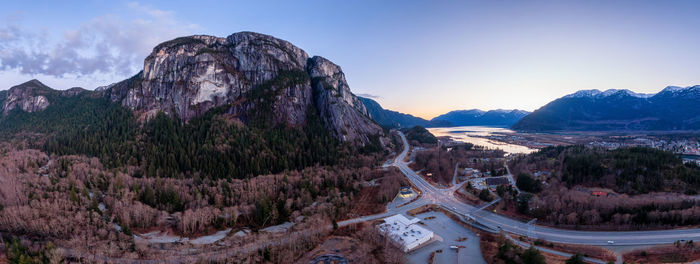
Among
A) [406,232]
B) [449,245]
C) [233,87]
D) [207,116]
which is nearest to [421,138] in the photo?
[233,87]

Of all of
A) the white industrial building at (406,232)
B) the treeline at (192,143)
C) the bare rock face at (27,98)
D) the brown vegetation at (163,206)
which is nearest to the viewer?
the white industrial building at (406,232)

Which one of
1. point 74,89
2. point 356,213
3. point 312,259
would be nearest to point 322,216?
point 356,213

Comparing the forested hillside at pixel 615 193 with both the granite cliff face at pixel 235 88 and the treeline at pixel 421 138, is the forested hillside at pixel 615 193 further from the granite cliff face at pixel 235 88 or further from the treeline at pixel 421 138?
the treeline at pixel 421 138

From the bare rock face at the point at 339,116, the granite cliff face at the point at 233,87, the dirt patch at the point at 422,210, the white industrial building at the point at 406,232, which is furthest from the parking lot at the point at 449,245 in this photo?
the granite cliff face at the point at 233,87

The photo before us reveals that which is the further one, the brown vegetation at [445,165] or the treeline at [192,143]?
the brown vegetation at [445,165]

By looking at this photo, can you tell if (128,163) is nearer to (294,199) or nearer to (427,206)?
(294,199)

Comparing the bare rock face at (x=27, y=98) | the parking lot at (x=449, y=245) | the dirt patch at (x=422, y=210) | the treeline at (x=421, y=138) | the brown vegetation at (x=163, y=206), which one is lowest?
the parking lot at (x=449, y=245)

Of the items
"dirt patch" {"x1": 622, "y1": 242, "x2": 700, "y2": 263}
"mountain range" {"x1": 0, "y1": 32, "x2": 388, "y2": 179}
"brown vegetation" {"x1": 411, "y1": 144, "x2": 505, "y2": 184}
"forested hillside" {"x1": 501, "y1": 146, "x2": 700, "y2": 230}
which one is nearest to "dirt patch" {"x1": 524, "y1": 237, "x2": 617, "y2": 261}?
"dirt patch" {"x1": 622, "y1": 242, "x2": 700, "y2": 263}
